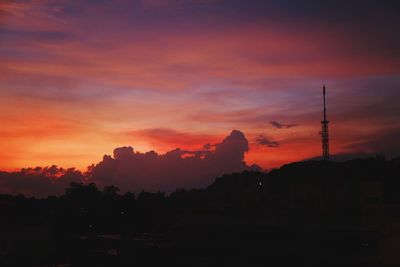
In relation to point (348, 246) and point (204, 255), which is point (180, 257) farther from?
point (348, 246)

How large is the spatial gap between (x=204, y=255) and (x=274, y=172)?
93.0 m

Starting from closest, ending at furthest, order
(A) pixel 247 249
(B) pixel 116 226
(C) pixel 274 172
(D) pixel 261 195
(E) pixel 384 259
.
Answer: (E) pixel 384 259, (A) pixel 247 249, (D) pixel 261 195, (B) pixel 116 226, (C) pixel 274 172

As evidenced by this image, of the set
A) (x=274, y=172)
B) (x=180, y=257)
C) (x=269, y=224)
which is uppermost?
(x=274, y=172)

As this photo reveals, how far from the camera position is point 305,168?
125 m

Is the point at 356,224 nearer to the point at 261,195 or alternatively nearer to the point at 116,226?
the point at 261,195

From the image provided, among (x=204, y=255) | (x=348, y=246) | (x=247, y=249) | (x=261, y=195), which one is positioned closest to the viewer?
(x=348, y=246)

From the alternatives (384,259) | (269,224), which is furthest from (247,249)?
(384,259)

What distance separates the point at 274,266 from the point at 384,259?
8.66 meters

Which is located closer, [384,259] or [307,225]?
[384,259]

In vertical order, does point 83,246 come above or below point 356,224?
below

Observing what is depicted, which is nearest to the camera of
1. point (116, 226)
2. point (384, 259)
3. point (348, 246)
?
point (384, 259)

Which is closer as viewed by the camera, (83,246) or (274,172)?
(83,246)

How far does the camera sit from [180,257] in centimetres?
4503

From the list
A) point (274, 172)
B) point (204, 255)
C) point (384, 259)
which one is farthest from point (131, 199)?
point (384, 259)
